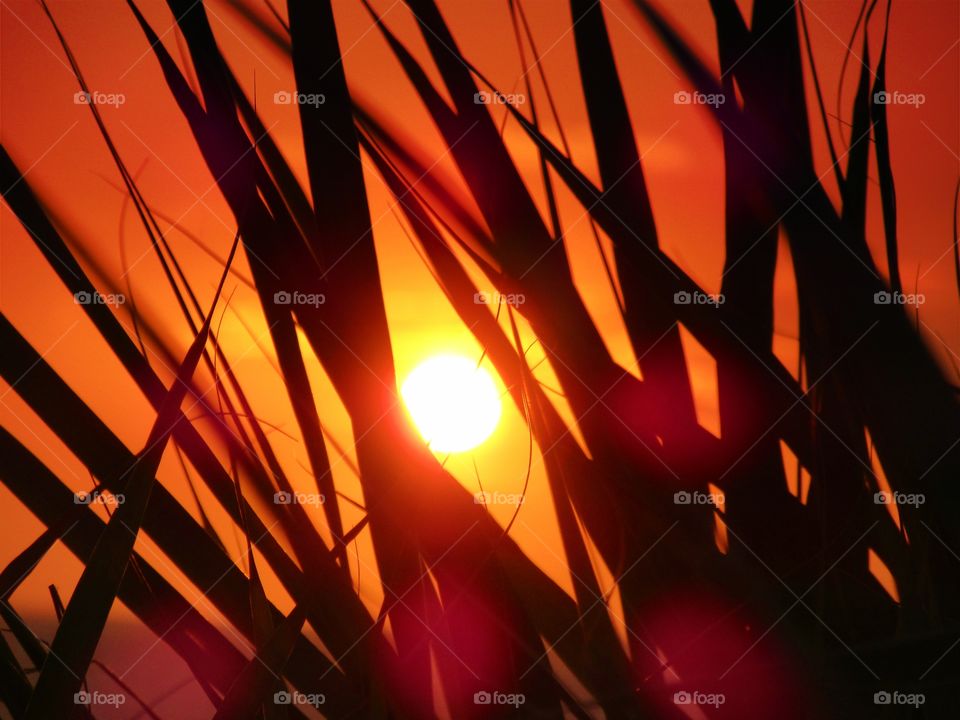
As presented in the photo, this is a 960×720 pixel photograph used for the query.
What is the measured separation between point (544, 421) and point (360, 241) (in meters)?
0.23

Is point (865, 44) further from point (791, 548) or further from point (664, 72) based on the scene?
point (791, 548)

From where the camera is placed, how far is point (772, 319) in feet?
2.21

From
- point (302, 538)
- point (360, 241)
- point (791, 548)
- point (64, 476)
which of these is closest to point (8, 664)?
point (64, 476)

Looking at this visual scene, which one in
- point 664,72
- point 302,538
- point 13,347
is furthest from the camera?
point 664,72

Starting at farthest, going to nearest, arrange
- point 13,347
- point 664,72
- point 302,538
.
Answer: point 664,72
point 13,347
point 302,538

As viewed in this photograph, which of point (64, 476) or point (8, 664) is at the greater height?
point (64, 476)

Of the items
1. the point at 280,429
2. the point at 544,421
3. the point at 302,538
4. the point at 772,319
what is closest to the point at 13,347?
the point at 280,429

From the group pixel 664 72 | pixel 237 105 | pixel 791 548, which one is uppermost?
pixel 664 72

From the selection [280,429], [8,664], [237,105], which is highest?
[237,105]

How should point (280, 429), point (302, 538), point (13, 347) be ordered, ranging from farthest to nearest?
point (280, 429)
point (13, 347)
point (302, 538)

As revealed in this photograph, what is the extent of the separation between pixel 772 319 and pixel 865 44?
35cm

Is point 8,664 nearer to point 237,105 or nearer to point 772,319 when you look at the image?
point 237,105

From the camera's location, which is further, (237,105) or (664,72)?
(664,72)

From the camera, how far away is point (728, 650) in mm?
675
